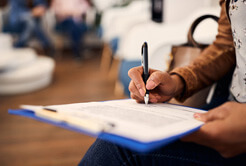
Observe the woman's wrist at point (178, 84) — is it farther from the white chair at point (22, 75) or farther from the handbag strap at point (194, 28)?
the white chair at point (22, 75)

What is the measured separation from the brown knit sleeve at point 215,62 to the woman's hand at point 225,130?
0.26 metres

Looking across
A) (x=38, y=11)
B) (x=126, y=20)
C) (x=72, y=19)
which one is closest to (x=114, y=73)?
(x=126, y=20)

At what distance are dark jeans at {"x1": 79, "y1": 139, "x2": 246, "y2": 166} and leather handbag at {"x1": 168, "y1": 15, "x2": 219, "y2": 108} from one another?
267 mm

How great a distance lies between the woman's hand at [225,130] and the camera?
396 mm

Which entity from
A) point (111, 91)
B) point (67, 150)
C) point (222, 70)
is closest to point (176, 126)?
point (222, 70)

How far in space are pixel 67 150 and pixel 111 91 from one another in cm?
116

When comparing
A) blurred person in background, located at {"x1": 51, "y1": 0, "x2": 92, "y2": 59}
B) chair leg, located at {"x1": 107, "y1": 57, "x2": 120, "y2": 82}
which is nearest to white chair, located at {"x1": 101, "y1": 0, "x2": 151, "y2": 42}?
chair leg, located at {"x1": 107, "y1": 57, "x2": 120, "y2": 82}

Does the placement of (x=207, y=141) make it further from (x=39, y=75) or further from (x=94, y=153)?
(x=39, y=75)

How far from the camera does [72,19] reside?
4203 millimetres

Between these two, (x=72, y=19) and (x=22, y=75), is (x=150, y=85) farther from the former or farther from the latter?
(x=72, y=19)

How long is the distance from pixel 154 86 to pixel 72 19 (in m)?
3.91

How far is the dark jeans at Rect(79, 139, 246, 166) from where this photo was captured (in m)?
0.46

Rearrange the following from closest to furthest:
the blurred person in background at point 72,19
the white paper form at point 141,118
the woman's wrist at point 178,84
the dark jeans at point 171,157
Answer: the white paper form at point 141,118 → the dark jeans at point 171,157 → the woman's wrist at point 178,84 → the blurred person in background at point 72,19

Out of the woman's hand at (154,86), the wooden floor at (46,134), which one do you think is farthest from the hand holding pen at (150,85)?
the wooden floor at (46,134)
